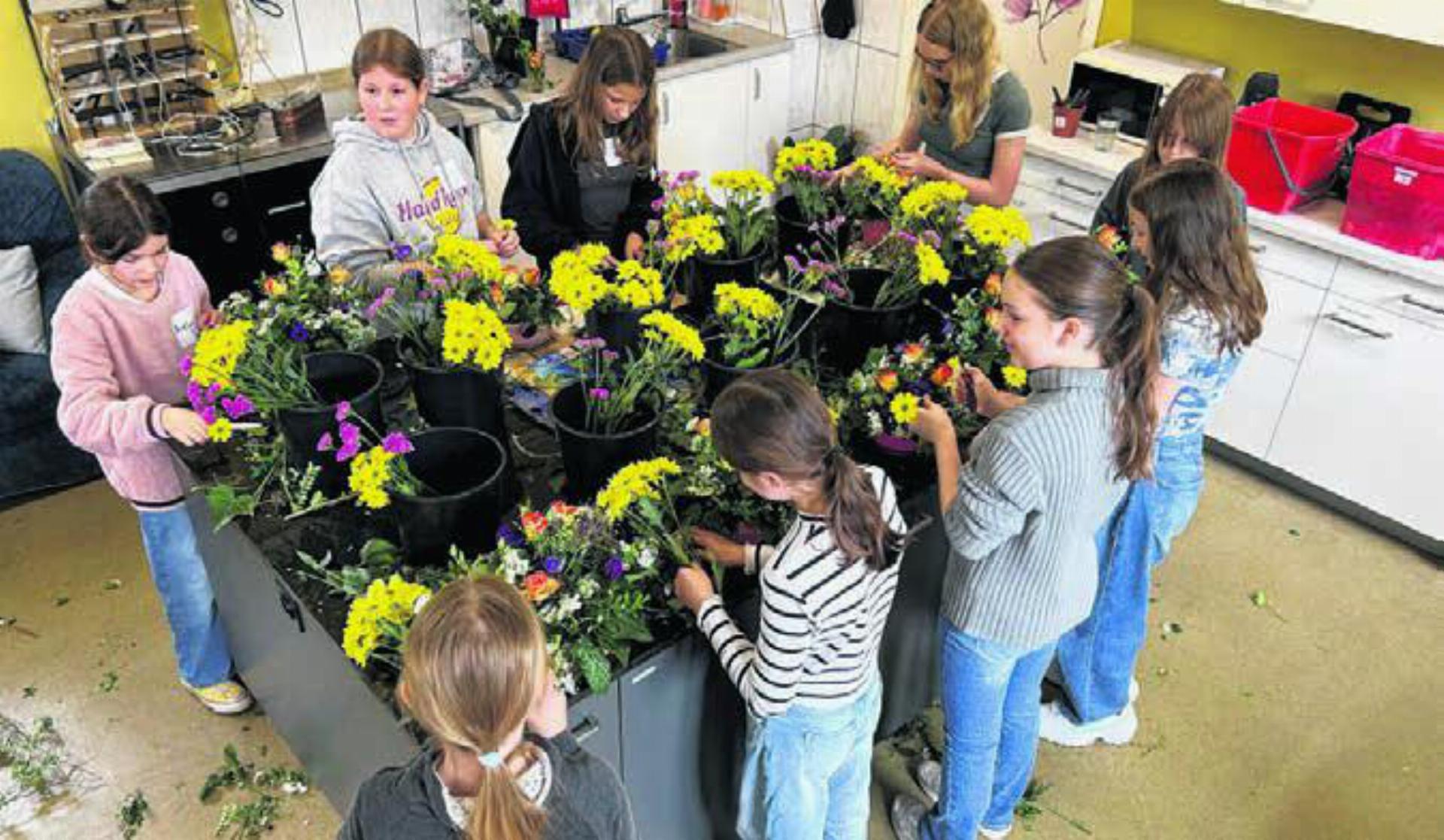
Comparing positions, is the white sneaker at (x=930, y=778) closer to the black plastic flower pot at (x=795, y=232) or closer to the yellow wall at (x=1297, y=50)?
the black plastic flower pot at (x=795, y=232)

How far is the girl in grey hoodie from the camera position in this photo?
2.39 metres

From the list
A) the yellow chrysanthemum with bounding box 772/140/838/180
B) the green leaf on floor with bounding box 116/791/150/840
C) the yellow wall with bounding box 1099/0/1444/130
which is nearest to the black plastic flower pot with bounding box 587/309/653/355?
the yellow chrysanthemum with bounding box 772/140/838/180

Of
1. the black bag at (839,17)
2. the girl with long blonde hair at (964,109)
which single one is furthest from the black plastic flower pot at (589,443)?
the black bag at (839,17)

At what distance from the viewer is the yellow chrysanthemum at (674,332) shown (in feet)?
6.28

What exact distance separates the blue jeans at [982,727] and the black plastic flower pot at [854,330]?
0.59m

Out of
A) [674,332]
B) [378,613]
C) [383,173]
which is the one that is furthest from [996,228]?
[378,613]

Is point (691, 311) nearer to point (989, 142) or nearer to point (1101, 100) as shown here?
point (989, 142)

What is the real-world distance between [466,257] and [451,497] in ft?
1.86

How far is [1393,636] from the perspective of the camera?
3.07 metres

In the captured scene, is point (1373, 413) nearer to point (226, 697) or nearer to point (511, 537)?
point (511, 537)

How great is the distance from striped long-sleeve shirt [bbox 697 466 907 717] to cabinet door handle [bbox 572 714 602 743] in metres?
0.22

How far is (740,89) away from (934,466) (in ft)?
9.06

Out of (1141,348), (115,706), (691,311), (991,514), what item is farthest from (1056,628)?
(115,706)

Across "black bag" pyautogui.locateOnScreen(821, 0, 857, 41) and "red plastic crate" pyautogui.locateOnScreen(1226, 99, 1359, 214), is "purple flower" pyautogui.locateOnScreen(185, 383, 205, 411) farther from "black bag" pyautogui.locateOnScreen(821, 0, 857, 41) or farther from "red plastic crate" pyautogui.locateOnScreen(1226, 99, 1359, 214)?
"black bag" pyautogui.locateOnScreen(821, 0, 857, 41)
